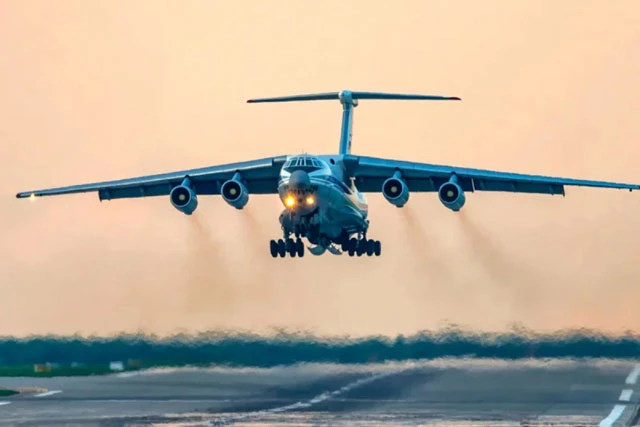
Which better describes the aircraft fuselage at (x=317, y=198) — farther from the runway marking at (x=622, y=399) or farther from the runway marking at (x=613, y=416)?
the runway marking at (x=613, y=416)

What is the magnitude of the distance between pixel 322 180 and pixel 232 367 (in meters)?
5.02

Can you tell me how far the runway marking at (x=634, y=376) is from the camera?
33.6 metres

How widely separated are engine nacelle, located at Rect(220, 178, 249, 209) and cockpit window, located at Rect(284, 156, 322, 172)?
1510mm

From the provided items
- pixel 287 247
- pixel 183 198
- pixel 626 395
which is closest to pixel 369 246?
pixel 287 247

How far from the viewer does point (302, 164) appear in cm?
3225

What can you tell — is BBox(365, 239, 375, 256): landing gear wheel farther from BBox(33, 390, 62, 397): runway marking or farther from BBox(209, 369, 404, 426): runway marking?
BBox(33, 390, 62, 397): runway marking

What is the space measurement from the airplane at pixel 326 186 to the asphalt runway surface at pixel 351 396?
10.2ft

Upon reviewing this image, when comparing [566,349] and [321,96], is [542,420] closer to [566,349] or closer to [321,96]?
[566,349]

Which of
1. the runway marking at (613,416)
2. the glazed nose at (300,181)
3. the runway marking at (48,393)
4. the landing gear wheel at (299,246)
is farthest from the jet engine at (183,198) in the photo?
the runway marking at (613,416)

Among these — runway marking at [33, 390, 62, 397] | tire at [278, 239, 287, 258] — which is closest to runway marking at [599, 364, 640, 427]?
tire at [278, 239, 287, 258]

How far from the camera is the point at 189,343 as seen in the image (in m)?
35.5

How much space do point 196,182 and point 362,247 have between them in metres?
4.09

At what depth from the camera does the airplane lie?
106ft

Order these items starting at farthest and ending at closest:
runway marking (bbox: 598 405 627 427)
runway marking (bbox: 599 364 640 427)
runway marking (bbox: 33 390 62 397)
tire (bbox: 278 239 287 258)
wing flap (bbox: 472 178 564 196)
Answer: wing flap (bbox: 472 178 564 196) → tire (bbox: 278 239 287 258) → runway marking (bbox: 33 390 62 397) → runway marking (bbox: 599 364 640 427) → runway marking (bbox: 598 405 627 427)
